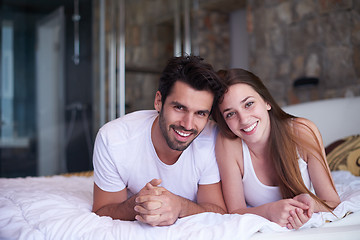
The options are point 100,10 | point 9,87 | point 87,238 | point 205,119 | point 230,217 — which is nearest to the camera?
point 87,238

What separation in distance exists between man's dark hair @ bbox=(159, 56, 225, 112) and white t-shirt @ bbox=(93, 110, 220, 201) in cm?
18

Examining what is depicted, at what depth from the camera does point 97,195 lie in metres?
1.42

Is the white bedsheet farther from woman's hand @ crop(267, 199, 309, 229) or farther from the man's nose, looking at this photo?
the man's nose

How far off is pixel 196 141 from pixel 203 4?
3047 millimetres

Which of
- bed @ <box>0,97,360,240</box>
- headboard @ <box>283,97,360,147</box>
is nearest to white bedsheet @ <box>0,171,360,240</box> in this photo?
bed @ <box>0,97,360,240</box>

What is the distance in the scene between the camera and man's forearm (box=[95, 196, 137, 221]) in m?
1.32

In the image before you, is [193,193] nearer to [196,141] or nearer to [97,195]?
[196,141]

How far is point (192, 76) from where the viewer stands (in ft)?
4.56

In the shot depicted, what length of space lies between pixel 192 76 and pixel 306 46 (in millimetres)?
2383

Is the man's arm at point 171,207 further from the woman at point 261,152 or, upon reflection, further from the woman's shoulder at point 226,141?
the woman's shoulder at point 226,141

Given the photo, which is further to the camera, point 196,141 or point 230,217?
point 196,141

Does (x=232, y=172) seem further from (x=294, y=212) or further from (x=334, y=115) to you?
(x=334, y=115)

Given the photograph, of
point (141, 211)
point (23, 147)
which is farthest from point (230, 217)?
point (23, 147)

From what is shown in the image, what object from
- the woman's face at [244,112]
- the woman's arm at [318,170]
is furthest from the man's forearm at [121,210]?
the woman's arm at [318,170]
